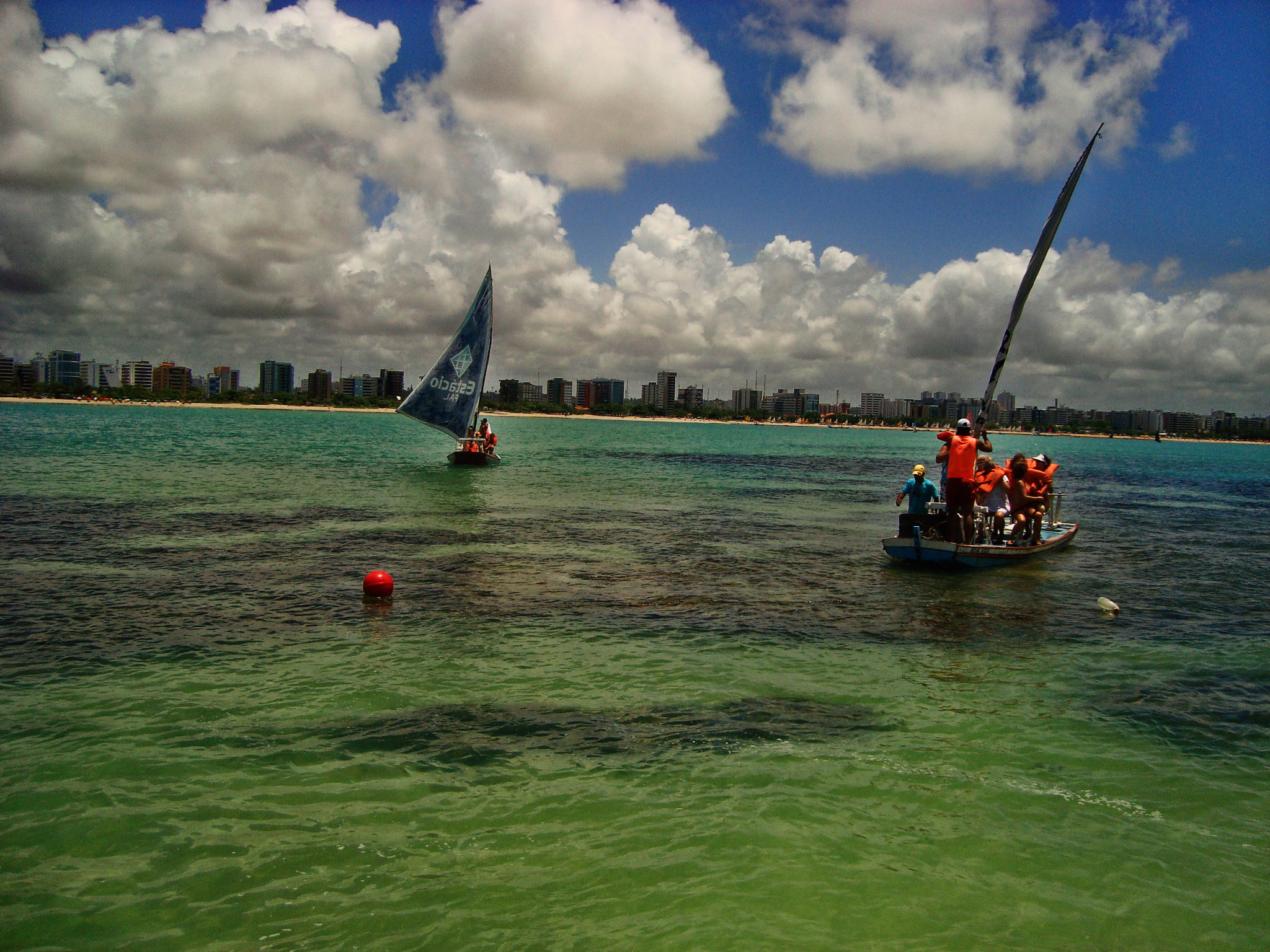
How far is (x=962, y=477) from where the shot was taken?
16.7m

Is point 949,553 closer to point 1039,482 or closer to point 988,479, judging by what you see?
point 988,479

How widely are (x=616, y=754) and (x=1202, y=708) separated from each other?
7.10m

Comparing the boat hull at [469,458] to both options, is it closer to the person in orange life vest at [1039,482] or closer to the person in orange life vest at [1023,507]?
the person in orange life vest at [1039,482]

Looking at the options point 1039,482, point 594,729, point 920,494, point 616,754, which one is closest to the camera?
point 616,754

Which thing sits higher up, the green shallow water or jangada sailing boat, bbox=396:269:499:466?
jangada sailing boat, bbox=396:269:499:466

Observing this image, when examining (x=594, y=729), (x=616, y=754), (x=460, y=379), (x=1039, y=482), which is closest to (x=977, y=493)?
(x=1039, y=482)

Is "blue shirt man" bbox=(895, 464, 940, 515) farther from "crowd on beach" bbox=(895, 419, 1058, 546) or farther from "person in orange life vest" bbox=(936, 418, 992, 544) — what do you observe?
"person in orange life vest" bbox=(936, 418, 992, 544)

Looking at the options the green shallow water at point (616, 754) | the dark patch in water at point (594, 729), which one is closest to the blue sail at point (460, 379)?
the green shallow water at point (616, 754)

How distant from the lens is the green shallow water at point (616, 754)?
17.6 ft

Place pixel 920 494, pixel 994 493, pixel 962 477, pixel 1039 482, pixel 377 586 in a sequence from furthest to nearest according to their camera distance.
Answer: pixel 1039 482, pixel 994 493, pixel 920 494, pixel 962 477, pixel 377 586

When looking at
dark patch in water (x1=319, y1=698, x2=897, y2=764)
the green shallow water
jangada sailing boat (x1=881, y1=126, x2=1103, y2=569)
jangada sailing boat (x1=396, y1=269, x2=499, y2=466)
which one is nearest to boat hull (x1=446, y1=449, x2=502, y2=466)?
jangada sailing boat (x1=396, y1=269, x2=499, y2=466)

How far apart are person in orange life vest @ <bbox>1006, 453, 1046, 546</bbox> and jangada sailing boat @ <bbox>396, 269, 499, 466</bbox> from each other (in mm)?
25397

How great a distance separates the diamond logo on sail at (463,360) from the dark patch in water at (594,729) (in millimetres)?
30503

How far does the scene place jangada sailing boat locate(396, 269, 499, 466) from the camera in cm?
3678
